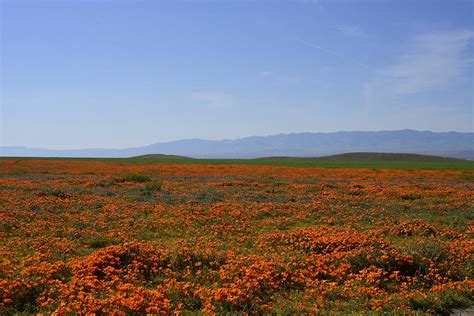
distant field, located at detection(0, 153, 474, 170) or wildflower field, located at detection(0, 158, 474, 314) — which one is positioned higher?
wildflower field, located at detection(0, 158, 474, 314)

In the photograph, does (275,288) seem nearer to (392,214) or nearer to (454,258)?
(454,258)

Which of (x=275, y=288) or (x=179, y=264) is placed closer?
(x=275, y=288)

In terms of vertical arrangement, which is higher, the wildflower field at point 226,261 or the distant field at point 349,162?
the wildflower field at point 226,261

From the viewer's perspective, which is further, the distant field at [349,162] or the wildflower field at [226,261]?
the distant field at [349,162]

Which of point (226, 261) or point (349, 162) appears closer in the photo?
point (226, 261)

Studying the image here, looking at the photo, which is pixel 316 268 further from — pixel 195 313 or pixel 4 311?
pixel 4 311

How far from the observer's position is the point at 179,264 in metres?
10.3

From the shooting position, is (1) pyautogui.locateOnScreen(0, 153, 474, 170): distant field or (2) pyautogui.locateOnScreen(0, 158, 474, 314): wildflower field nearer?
(2) pyautogui.locateOnScreen(0, 158, 474, 314): wildflower field

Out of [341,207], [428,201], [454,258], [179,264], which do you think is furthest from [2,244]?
[428,201]

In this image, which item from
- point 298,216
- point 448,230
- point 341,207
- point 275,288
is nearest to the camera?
point 275,288

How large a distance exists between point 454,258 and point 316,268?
12.9 feet

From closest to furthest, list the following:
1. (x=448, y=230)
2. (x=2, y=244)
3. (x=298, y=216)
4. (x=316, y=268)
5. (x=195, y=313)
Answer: (x=195, y=313) < (x=316, y=268) < (x=2, y=244) < (x=448, y=230) < (x=298, y=216)

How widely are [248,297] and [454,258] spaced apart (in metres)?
6.41

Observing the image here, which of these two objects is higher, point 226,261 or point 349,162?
point 226,261
